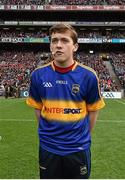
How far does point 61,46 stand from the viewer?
414 centimetres

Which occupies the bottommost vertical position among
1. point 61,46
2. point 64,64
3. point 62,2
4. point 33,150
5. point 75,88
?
point 62,2

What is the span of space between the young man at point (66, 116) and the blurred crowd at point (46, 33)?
60.9 meters

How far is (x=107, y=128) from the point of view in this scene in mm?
16953

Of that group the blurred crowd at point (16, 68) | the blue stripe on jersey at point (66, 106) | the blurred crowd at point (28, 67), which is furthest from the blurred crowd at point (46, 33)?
the blue stripe on jersey at point (66, 106)

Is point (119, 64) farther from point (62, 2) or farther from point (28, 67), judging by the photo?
point (62, 2)

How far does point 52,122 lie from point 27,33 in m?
63.6

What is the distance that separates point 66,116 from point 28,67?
50.3 metres

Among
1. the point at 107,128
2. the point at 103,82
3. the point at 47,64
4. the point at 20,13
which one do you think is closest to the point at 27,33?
the point at 20,13

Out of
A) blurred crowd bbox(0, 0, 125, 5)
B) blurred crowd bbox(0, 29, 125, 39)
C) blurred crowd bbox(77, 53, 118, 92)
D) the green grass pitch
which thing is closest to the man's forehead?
the green grass pitch

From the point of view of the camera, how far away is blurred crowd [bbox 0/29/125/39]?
65312 mm

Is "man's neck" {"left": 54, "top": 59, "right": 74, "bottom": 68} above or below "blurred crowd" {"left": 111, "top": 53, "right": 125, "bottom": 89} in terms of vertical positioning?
above

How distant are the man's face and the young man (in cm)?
1

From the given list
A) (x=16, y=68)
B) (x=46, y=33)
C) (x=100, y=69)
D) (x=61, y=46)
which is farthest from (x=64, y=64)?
(x=46, y=33)

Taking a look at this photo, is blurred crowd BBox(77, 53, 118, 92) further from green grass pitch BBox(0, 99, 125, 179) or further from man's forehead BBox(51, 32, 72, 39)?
man's forehead BBox(51, 32, 72, 39)
